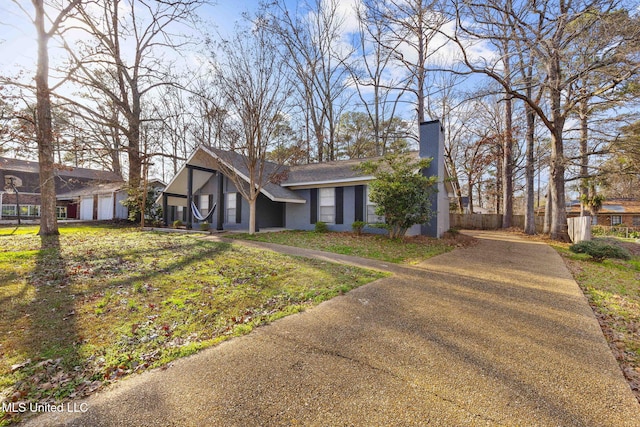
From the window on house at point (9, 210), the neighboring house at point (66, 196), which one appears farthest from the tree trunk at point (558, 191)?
the window on house at point (9, 210)

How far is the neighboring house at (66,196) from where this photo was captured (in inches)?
884

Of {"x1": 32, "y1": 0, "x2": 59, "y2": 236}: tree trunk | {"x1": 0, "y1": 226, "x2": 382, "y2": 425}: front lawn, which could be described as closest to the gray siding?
{"x1": 0, "y1": 226, "x2": 382, "y2": 425}: front lawn

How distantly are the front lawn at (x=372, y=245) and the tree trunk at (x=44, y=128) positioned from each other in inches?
259

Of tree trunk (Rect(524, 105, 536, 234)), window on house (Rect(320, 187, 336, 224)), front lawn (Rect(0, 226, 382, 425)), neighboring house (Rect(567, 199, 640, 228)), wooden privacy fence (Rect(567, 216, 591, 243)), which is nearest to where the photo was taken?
front lawn (Rect(0, 226, 382, 425))

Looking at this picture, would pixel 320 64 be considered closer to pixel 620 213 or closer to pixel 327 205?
pixel 327 205

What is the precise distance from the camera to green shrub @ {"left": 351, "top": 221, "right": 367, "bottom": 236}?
11828 millimetres

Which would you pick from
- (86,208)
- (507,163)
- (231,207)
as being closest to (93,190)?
(86,208)

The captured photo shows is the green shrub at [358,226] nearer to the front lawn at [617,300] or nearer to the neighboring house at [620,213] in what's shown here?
the front lawn at [617,300]

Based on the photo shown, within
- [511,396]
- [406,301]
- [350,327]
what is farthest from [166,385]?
[406,301]

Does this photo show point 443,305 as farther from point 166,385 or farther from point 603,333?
point 166,385

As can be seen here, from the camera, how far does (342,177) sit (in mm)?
12883

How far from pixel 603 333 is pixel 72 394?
5.66 metres

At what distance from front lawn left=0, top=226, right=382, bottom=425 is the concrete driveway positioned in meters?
0.42

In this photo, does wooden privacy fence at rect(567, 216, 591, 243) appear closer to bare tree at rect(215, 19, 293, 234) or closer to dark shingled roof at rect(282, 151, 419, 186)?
dark shingled roof at rect(282, 151, 419, 186)
